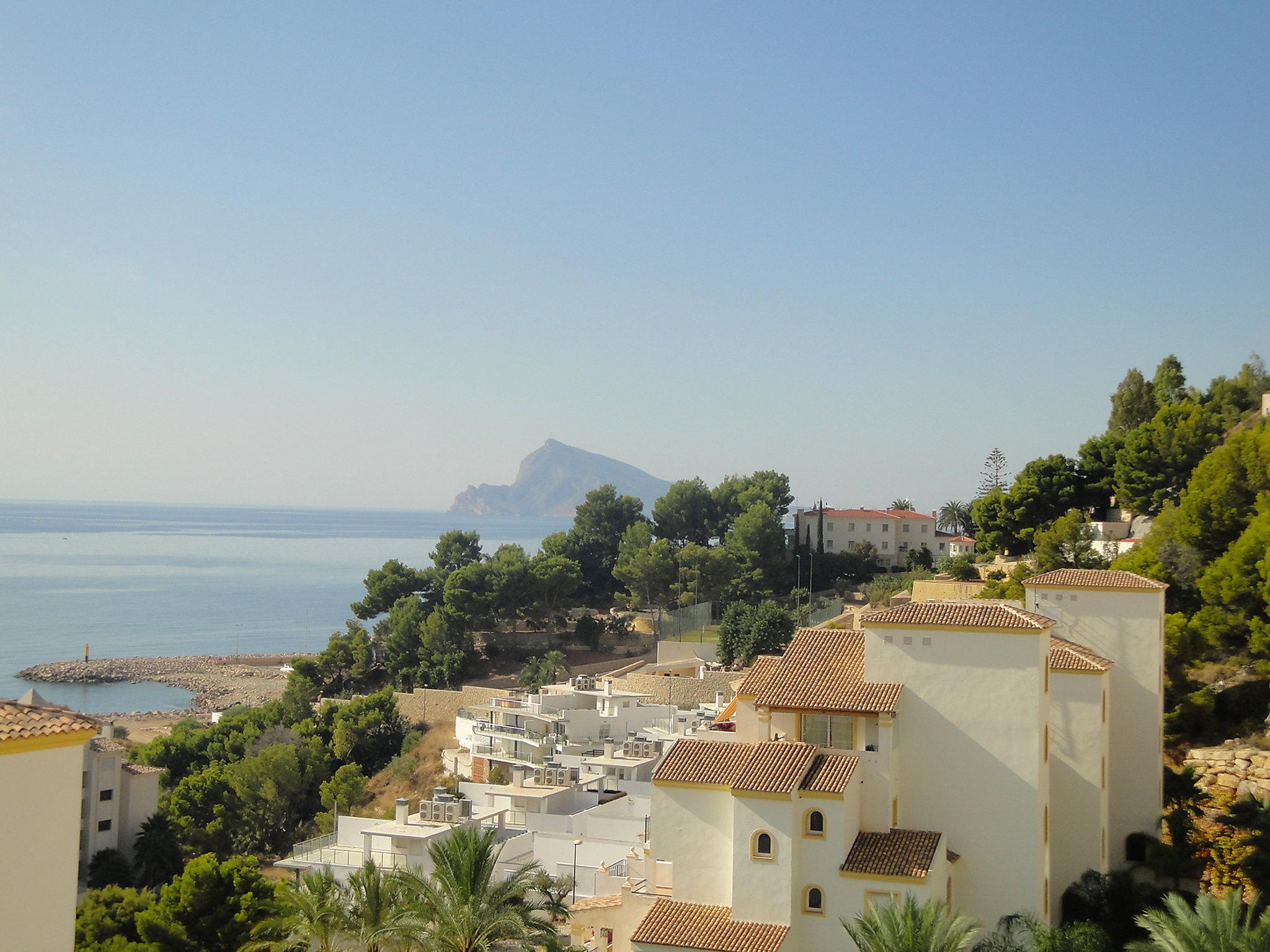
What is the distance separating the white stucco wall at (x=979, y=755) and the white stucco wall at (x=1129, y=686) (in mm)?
3658

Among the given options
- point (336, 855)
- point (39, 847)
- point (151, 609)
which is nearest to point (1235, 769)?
point (336, 855)

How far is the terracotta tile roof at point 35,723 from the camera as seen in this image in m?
7.13

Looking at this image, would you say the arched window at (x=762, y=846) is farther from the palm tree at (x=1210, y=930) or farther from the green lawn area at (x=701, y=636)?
the green lawn area at (x=701, y=636)

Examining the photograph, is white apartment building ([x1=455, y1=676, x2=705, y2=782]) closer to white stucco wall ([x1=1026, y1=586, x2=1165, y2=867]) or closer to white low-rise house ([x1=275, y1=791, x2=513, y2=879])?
white low-rise house ([x1=275, y1=791, x2=513, y2=879])

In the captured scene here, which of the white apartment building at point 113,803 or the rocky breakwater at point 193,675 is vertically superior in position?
the white apartment building at point 113,803

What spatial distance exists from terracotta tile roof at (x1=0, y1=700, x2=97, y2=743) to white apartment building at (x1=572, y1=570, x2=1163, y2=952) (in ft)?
27.6

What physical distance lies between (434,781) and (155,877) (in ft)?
29.6

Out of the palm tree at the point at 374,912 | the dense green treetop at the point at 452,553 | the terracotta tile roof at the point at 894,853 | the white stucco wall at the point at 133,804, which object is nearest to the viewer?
the palm tree at the point at 374,912

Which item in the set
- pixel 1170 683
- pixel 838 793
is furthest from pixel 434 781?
pixel 838 793

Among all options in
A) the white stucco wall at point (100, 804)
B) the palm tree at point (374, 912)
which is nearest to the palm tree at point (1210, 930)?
the palm tree at point (374, 912)

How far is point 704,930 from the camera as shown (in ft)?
45.6

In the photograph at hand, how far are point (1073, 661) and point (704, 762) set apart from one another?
5.88 meters

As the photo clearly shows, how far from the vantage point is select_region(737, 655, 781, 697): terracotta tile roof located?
1586 centimetres

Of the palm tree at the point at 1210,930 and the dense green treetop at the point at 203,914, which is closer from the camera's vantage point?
the palm tree at the point at 1210,930
